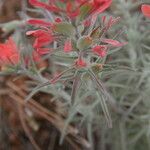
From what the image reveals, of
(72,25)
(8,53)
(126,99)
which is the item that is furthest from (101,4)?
(126,99)

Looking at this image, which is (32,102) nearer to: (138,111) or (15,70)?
(138,111)

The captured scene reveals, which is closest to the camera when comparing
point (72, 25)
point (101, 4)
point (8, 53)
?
point (101, 4)

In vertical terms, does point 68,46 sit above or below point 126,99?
above

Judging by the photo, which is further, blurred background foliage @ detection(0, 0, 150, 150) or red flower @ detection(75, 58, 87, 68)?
blurred background foliage @ detection(0, 0, 150, 150)

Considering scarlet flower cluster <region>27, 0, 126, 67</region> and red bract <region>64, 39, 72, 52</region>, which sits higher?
scarlet flower cluster <region>27, 0, 126, 67</region>

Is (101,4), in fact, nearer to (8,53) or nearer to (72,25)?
(72,25)

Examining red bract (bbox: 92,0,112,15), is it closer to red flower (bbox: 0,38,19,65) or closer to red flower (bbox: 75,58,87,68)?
red flower (bbox: 75,58,87,68)

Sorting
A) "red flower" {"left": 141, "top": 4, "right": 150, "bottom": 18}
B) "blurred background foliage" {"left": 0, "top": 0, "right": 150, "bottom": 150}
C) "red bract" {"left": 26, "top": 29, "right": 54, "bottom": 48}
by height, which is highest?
Result: "red flower" {"left": 141, "top": 4, "right": 150, "bottom": 18}

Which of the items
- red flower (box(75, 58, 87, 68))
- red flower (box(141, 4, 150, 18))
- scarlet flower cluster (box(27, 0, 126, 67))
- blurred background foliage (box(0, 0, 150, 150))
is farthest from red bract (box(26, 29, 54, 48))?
blurred background foliage (box(0, 0, 150, 150))

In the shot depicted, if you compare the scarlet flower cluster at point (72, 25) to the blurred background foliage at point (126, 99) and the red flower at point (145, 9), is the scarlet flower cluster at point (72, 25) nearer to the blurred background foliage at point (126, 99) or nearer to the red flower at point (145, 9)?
the red flower at point (145, 9)
